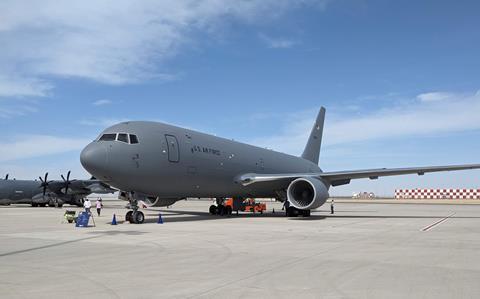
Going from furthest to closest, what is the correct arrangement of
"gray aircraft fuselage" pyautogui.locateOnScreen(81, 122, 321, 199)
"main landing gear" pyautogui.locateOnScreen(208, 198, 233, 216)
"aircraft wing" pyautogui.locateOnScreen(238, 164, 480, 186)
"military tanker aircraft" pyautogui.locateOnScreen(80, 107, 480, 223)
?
1. "main landing gear" pyautogui.locateOnScreen(208, 198, 233, 216)
2. "aircraft wing" pyautogui.locateOnScreen(238, 164, 480, 186)
3. "military tanker aircraft" pyautogui.locateOnScreen(80, 107, 480, 223)
4. "gray aircraft fuselage" pyautogui.locateOnScreen(81, 122, 321, 199)

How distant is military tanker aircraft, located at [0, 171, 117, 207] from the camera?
4825 centimetres

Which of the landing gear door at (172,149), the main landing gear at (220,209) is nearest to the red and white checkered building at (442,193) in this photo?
the main landing gear at (220,209)

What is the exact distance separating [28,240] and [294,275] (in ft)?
30.1

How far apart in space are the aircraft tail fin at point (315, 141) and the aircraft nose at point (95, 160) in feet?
75.7

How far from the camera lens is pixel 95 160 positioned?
1803 cm

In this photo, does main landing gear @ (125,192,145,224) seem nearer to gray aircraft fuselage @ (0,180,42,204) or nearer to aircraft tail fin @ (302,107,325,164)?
aircraft tail fin @ (302,107,325,164)

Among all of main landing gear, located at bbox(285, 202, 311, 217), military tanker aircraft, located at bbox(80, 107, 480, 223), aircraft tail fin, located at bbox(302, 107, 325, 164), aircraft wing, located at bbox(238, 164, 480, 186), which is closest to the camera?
military tanker aircraft, located at bbox(80, 107, 480, 223)

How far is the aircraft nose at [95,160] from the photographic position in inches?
710

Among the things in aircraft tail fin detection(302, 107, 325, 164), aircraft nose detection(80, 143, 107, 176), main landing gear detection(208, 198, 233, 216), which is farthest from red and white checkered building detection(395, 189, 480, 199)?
aircraft nose detection(80, 143, 107, 176)

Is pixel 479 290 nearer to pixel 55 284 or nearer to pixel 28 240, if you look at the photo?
pixel 55 284

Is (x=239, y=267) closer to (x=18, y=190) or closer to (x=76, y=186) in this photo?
(x=76, y=186)

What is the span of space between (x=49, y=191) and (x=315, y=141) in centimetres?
3145

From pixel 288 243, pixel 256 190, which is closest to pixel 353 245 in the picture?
pixel 288 243

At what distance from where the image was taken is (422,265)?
28.2 feet
